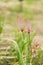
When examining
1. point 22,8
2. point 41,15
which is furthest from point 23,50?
point 22,8

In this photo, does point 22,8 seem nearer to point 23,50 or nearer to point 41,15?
point 41,15

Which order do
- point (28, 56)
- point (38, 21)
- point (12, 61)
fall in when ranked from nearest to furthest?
point (28, 56)
point (12, 61)
point (38, 21)

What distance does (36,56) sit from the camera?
247 cm

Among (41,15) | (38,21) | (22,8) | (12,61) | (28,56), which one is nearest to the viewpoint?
(28,56)

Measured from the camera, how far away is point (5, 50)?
9.29 ft

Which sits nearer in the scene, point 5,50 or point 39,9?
point 5,50

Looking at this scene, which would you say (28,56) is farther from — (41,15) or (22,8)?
(22,8)

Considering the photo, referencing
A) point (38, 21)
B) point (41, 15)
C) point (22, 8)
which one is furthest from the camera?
point (22, 8)

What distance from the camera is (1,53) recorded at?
2762 mm

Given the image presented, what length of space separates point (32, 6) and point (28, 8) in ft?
1.40

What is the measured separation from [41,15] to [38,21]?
933 millimetres

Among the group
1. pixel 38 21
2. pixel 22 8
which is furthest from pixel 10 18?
pixel 22 8

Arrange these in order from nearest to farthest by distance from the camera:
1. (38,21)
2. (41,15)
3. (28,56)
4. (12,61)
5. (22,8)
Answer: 1. (28,56)
2. (12,61)
3. (38,21)
4. (41,15)
5. (22,8)

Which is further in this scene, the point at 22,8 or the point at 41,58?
the point at 22,8
